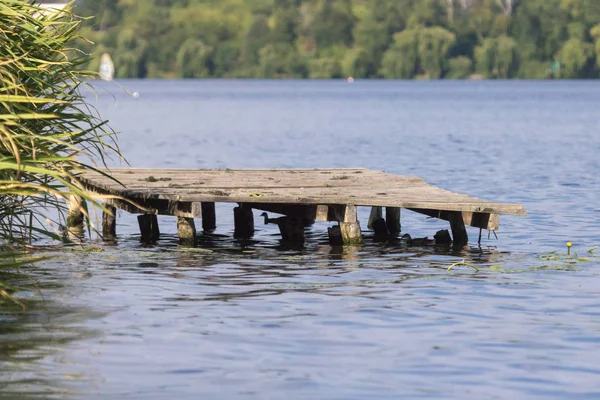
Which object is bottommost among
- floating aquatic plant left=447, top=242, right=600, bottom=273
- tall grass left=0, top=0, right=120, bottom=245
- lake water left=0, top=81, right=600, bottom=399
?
floating aquatic plant left=447, top=242, right=600, bottom=273

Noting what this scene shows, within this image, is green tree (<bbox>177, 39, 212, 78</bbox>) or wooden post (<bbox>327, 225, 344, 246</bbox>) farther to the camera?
green tree (<bbox>177, 39, 212, 78</bbox>)

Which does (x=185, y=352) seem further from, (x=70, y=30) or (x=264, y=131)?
(x=264, y=131)

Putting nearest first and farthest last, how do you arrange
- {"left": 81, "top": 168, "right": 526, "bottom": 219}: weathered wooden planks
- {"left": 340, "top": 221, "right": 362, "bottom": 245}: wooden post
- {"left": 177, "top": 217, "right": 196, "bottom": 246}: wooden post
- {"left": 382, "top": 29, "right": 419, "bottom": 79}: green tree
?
{"left": 81, "top": 168, "right": 526, "bottom": 219}: weathered wooden planks
{"left": 340, "top": 221, "right": 362, "bottom": 245}: wooden post
{"left": 177, "top": 217, "right": 196, "bottom": 246}: wooden post
{"left": 382, "top": 29, "right": 419, "bottom": 79}: green tree

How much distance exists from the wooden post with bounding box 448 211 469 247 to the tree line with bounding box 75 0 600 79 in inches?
5328

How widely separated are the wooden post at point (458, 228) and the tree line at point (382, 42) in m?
135

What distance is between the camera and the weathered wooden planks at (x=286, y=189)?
1717 centimetres

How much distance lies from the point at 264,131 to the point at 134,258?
4368cm

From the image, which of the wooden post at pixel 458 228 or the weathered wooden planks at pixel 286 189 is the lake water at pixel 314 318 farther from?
the weathered wooden planks at pixel 286 189

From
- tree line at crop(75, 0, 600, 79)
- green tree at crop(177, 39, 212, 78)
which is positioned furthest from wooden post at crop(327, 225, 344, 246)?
green tree at crop(177, 39, 212, 78)

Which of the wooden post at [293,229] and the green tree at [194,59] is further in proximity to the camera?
the green tree at [194,59]

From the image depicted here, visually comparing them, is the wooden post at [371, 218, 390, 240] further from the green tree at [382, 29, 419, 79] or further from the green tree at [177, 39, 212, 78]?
the green tree at [177, 39, 212, 78]

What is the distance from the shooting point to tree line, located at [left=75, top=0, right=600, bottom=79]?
527 ft

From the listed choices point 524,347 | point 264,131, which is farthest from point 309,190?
point 264,131

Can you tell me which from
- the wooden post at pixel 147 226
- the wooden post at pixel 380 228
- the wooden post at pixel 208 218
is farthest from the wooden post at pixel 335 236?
the wooden post at pixel 208 218
